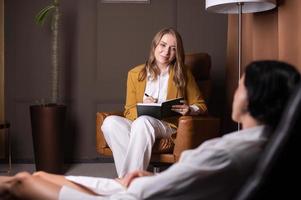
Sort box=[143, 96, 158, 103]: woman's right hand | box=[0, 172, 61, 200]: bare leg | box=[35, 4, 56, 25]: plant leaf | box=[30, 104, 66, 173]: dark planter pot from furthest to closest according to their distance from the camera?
box=[35, 4, 56, 25]: plant leaf → box=[30, 104, 66, 173]: dark planter pot → box=[143, 96, 158, 103]: woman's right hand → box=[0, 172, 61, 200]: bare leg

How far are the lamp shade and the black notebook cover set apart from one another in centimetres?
A: 72

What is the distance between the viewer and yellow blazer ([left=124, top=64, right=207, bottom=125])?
10.5 feet

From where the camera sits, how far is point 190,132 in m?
2.83

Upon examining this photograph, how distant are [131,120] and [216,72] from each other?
1.37m

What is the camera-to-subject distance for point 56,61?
147 inches

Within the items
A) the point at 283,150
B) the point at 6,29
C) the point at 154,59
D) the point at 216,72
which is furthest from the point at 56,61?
the point at 283,150

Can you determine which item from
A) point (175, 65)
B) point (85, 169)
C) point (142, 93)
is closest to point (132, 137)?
point (142, 93)

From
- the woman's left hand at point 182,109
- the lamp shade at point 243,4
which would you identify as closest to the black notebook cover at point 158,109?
the woman's left hand at point 182,109

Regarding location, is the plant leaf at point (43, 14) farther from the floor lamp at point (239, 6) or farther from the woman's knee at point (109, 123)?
the floor lamp at point (239, 6)

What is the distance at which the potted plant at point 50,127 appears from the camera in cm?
360

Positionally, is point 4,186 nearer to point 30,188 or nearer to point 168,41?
point 30,188

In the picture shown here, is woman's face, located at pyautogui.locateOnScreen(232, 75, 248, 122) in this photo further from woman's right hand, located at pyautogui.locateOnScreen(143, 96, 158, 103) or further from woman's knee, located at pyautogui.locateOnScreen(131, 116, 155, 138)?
woman's right hand, located at pyautogui.locateOnScreen(143, 96, 158, 103)

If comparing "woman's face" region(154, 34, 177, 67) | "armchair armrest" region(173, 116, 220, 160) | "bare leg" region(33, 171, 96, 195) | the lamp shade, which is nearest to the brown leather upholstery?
"armchair armrest" region(173, 116, 220, 160)

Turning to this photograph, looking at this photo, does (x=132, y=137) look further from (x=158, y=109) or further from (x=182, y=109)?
(x=182, y=109)
